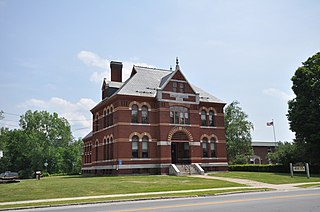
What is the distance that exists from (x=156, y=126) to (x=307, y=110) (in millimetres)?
19049

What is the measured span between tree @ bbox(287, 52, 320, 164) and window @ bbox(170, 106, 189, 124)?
13924 millimetres

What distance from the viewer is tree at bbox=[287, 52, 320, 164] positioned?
40.4 m

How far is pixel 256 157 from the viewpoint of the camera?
7919cm

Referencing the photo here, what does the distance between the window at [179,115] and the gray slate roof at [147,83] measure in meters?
3.28

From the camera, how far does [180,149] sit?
43.8m

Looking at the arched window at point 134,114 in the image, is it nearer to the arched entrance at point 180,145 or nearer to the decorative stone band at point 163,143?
the decorative stone band at point 163,143

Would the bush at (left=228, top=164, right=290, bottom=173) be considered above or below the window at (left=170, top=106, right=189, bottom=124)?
below

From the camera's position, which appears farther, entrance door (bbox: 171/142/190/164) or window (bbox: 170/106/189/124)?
entrance door (bbox: 171/142/190/164)

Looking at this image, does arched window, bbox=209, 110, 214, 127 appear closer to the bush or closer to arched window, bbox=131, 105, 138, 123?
the bush

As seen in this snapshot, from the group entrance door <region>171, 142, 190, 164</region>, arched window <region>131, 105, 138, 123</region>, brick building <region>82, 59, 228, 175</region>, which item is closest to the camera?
brick building <region>82, 59, 228, 175</region>

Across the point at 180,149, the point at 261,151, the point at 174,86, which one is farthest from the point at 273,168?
the point at 261,151

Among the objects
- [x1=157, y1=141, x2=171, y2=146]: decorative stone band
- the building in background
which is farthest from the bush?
the building in background

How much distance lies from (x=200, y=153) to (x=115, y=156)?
1120 cm

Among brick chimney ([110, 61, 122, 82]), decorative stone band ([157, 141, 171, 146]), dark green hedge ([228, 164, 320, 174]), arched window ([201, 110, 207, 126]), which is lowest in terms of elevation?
dark green hedge ([228, 164, 320, 174])
